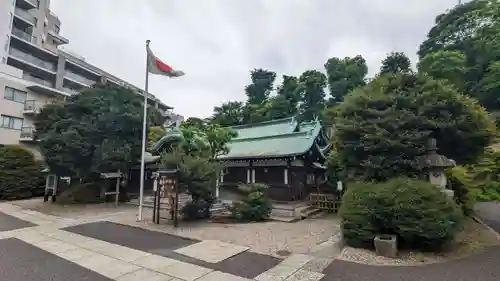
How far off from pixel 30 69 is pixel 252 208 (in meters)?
32.7

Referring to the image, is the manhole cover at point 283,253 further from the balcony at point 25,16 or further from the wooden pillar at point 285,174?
the balcony at point 25,16

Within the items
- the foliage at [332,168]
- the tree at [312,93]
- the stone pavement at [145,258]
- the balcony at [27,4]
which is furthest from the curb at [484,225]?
the balcony at [27,4]

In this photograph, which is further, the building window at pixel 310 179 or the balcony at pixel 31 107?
the balcony at pixel 31 107

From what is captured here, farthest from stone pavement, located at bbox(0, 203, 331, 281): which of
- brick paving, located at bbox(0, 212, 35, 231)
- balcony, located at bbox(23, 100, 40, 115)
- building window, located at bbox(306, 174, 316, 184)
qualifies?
balcony, located at bbox(23, 100, 40, 115)

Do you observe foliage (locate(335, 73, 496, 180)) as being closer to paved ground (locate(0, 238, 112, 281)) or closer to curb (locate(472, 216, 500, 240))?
curb (locate(472, 216, 500, 240))

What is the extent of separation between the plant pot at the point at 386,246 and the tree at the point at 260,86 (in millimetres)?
42115

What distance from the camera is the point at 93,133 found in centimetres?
1630

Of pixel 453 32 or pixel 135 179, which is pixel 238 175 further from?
pixel 453 32

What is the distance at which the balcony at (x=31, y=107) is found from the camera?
2534 cm

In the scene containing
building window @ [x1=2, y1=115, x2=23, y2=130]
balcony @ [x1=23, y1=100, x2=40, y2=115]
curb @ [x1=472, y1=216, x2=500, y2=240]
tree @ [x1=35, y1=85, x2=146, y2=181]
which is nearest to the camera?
curb @ [x1=472, y1=216, x2=500, y2=240]

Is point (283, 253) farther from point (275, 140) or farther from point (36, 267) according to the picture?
point (275, 140)

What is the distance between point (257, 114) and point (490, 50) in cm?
2645

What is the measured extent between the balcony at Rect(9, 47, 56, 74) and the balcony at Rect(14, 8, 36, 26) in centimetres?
397

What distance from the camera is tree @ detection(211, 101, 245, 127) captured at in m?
39.5
